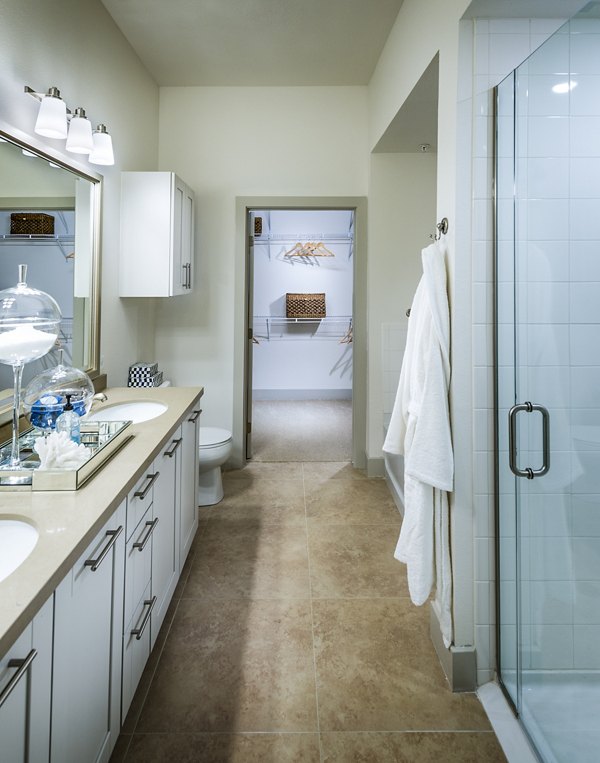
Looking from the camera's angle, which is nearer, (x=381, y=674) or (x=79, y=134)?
(x=381, y=674)

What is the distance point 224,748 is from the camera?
143 centimetres

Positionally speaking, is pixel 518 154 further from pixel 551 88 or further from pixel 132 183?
pixel 132 183

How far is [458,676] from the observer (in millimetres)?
1659

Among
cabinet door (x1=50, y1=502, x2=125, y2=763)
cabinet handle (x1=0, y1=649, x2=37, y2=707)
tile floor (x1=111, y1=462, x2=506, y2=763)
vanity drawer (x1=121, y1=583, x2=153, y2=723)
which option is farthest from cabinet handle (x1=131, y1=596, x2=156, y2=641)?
cabinet handle (x1=0, y1=649, x2=37, y2=707)

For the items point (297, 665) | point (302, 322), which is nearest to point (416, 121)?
point (297, 665)

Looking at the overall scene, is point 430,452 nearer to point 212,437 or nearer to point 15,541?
point 15,541

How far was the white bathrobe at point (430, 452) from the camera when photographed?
1.67 meters

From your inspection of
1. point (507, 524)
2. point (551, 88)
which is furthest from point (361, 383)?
point (551, 88)

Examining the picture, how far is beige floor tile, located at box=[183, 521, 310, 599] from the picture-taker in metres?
2.24

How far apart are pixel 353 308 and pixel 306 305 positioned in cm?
256

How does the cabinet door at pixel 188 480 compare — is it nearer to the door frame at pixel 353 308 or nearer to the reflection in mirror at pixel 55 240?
the reflection in mirror at pixel 55 240

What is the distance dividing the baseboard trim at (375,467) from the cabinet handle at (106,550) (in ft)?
8.32

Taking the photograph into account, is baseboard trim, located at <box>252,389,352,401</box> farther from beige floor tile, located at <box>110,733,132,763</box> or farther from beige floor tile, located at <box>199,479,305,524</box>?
beige floor tile, located at <box>110,733,132,763</box>

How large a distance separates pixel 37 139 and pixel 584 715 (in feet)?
8.69
